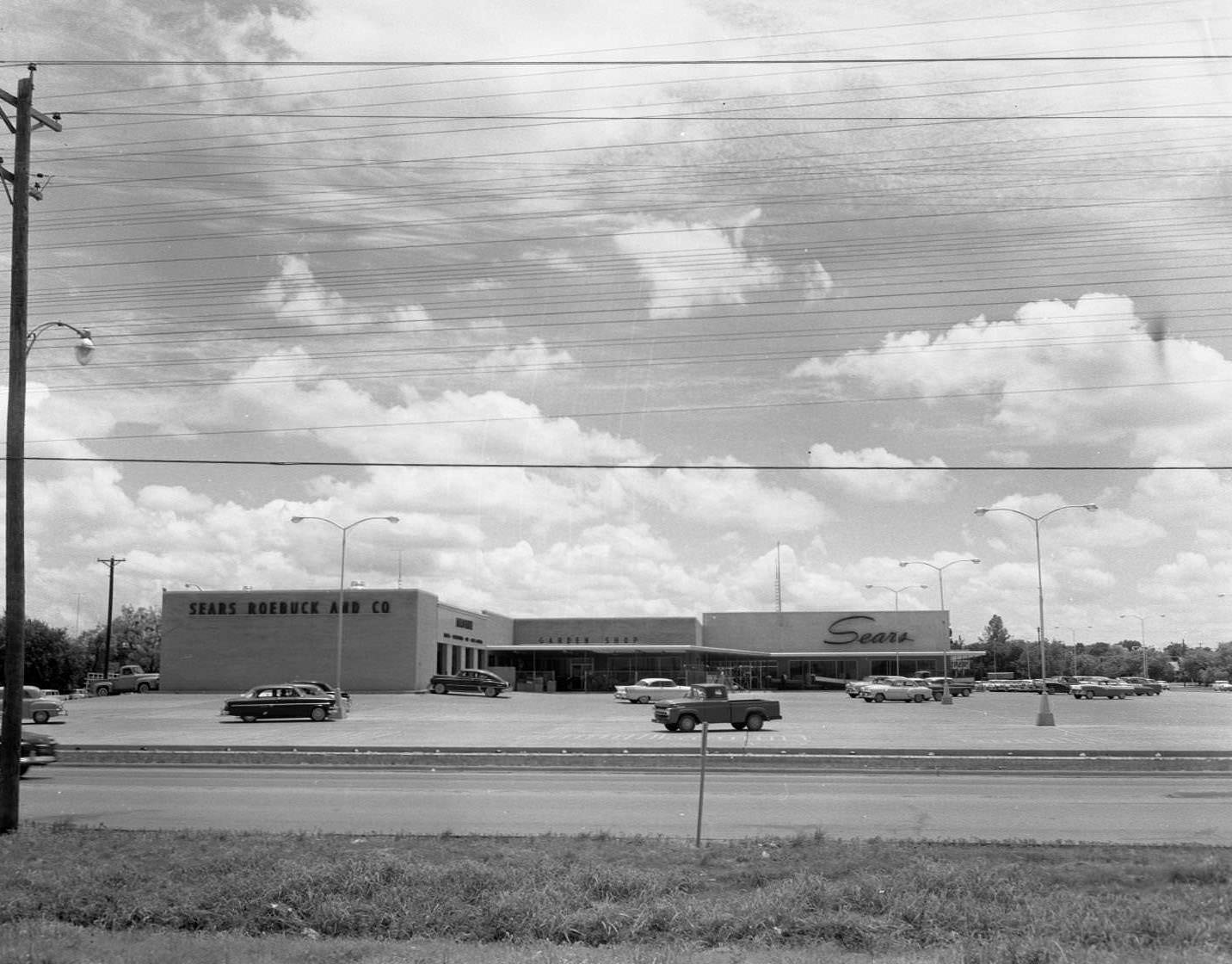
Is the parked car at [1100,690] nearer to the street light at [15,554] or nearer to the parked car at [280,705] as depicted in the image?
the parked car at [280,705]

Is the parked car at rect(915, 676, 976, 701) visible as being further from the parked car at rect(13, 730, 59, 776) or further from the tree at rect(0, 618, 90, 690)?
the tree at rect(0, 618, 90, 690)

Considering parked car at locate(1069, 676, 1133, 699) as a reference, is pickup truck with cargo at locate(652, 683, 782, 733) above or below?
above

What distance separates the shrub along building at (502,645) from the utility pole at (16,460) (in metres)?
45.0

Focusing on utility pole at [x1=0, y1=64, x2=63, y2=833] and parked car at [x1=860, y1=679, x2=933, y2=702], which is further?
parked car at [x1=860, y1=679, x2=933, y2=702]

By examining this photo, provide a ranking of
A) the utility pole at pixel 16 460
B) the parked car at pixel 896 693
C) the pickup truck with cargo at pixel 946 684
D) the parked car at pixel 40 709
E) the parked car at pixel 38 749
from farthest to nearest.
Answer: the pickup truck with cargo at pixel 946 684 < the parked car at pixel 896 693 < the parked car at pixel 40 709 < the parked car at pixel 38 749 < the utility pole at pixel 16 460

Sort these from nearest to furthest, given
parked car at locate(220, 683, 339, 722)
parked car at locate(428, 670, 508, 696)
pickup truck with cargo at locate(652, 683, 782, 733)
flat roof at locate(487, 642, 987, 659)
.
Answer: pickup truck with cargo at locate(652, 683, 782, 733) < parked car at locate(220, 683, 339, 722) < parked car at locate(428, 670, 508, 696) < flat roof at locate(487, 642, 987, 659)

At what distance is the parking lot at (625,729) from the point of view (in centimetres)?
3100

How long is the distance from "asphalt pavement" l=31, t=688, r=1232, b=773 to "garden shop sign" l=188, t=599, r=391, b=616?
56.3 feet

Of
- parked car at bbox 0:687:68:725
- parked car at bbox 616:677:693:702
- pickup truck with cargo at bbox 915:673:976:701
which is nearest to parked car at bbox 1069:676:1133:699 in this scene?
pickup truck with cargo at bbox 915:673:976:701

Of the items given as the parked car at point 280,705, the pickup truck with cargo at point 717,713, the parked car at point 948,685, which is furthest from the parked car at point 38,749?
the parked car at point 948,685

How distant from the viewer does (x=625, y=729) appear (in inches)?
1537

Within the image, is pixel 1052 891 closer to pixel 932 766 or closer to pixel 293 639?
pixel 932 766

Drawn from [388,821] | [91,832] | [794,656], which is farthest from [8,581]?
[794,656]

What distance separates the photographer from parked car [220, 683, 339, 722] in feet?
146
